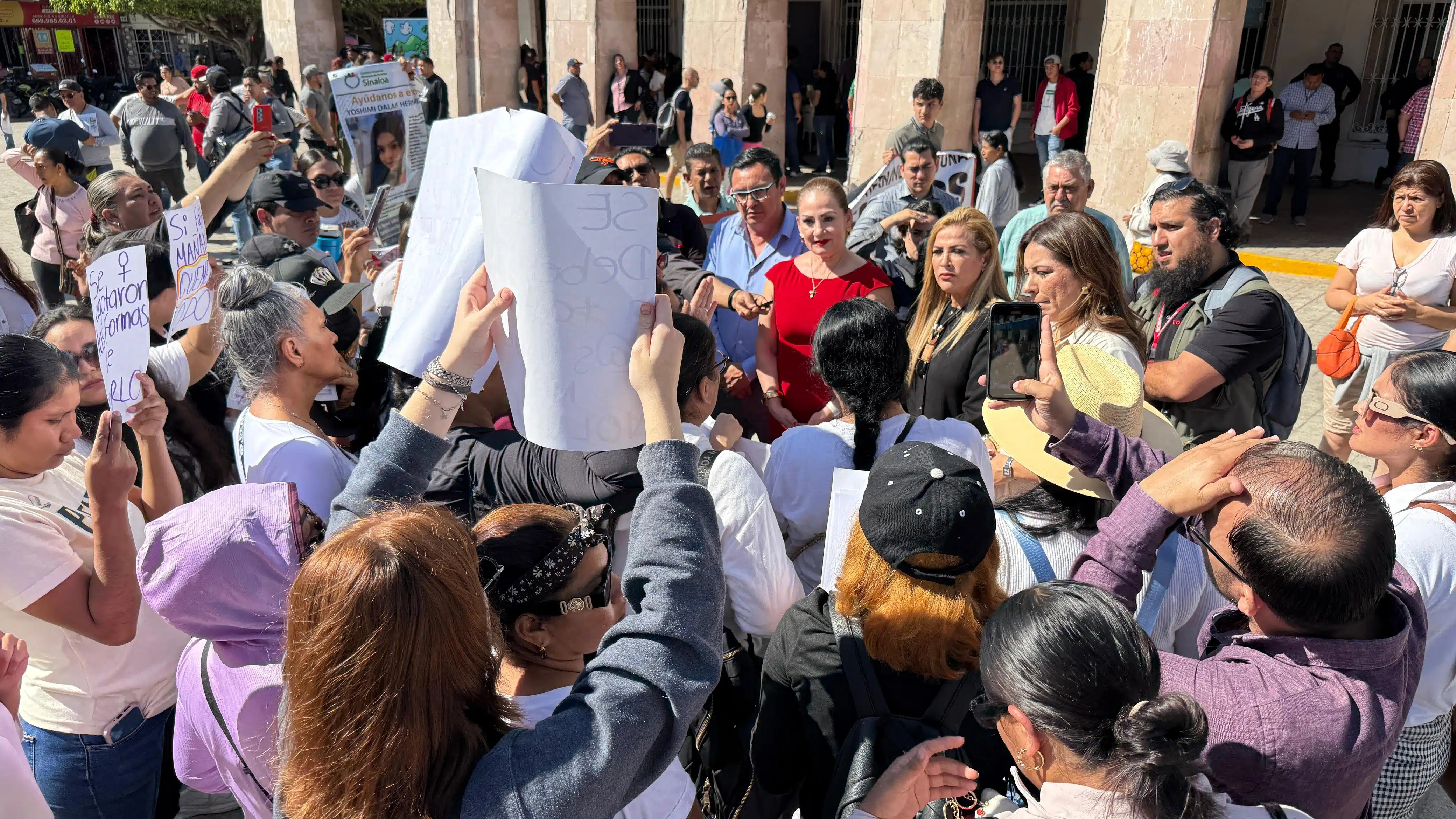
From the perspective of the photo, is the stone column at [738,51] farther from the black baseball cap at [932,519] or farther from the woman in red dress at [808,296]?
the black baseball cap at [932,519]

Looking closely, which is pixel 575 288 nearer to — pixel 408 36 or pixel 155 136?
pixel 155 136

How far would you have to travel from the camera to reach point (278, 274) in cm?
404

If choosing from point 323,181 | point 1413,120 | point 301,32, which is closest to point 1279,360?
point 323,181

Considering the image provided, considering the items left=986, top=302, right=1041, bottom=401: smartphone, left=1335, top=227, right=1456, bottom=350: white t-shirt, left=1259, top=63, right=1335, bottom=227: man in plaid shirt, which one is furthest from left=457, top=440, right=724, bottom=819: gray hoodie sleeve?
left=1259, top=63, right=1335, bottom=227: man in plaid shirt

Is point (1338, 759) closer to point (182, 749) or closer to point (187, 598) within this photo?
point (187, 598)

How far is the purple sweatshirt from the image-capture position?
1735 millimetres

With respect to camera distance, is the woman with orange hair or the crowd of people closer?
the crowd of people

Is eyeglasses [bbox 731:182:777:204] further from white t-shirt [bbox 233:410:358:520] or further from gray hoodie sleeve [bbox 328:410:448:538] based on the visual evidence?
gray hoodie sleeve [bbox 328:410:448:538]

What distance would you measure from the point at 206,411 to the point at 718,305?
2052 mm

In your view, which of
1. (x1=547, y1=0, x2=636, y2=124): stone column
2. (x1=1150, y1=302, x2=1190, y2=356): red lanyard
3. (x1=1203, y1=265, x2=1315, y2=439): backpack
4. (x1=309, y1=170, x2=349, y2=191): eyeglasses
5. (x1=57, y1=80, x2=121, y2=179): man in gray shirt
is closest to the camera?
(x1=1203, y1=265, x2=1315, y2=439): backpack

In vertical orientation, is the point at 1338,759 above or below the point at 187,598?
below

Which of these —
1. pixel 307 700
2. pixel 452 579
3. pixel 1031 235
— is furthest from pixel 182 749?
pixel 1031 235

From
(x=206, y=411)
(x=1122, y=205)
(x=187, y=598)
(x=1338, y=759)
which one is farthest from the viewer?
(x=1122, y=205)

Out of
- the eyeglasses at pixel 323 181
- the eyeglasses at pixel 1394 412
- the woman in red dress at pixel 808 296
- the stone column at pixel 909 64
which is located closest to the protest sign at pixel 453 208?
the woman in red dress at pixel 808 296
